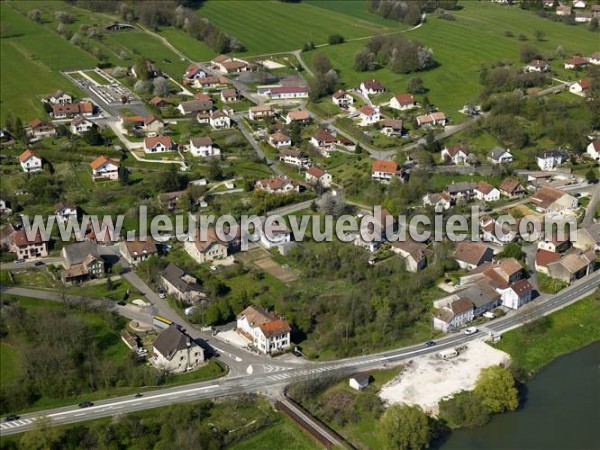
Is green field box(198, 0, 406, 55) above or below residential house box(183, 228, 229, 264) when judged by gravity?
above

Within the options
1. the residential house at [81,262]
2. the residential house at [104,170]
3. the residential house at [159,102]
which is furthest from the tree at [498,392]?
the residential house at [159,102]

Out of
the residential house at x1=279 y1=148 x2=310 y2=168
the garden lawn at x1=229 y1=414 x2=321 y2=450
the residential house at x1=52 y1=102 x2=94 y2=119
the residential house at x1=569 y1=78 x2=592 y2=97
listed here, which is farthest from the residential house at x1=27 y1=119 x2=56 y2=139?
the residential house at x1=569 y1=78 x2=592 y2=97

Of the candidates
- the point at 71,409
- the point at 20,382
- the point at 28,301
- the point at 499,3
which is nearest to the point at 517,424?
the point at 71,409

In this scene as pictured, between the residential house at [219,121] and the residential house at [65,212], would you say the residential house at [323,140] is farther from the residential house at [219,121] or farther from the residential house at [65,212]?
the residential house at [65,212]

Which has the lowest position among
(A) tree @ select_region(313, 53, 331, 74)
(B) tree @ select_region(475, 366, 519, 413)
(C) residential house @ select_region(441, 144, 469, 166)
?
(B) tree @ select_region(475, 366, 519, 413)

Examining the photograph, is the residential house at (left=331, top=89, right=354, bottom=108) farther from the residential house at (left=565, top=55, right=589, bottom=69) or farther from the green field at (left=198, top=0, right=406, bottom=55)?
the residential house at (left=565, top=55, right=589, bottom=69)

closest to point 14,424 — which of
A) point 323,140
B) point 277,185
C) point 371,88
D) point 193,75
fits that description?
point 277,185

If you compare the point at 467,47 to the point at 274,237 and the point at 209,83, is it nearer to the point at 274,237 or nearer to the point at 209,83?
the point at 209,83
